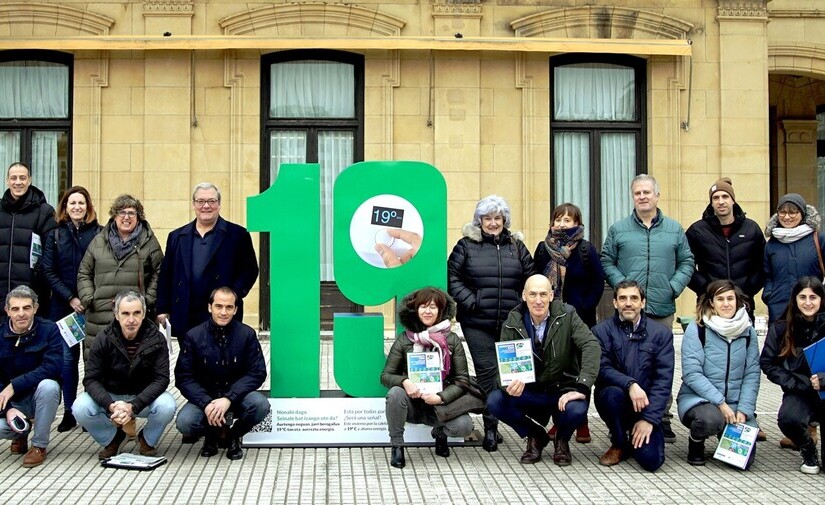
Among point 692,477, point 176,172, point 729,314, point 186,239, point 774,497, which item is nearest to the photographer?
point 774,497

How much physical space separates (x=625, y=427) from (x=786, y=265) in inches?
86.0

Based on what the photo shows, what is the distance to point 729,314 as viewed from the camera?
6625mm

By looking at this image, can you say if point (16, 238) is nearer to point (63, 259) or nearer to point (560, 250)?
point (63, 259)

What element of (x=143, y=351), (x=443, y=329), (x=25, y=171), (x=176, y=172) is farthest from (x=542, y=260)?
(x=176, y=172)

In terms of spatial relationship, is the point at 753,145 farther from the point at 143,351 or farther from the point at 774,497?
the point at 143,351

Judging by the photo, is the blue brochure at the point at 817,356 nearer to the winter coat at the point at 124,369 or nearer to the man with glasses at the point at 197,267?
the man with glasses at the point at 197,267

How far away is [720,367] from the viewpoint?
6.60 meters

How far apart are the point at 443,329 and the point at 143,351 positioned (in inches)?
83.1

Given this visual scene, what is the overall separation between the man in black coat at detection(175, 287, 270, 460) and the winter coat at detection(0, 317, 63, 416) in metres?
0.93

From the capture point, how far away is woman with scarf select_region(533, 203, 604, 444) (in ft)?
23.4

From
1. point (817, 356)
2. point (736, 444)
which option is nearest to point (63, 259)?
point (736, 444)

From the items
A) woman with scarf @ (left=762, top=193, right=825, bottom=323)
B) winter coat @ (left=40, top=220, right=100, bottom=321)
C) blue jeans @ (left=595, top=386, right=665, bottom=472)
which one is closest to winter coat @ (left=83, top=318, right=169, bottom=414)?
winter coat @ (left=40, top=220, right=100, bottom=321)

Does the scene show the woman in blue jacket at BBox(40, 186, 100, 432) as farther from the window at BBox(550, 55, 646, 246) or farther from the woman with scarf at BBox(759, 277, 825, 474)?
the window at BBox(550, 55, 646, 246)

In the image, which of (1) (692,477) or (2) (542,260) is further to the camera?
(2) (542,260)
